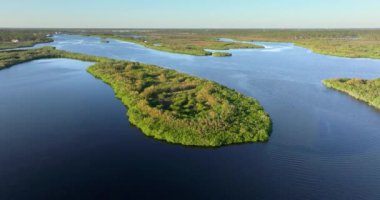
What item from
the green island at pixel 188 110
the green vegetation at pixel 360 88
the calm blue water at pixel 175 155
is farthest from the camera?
the green vegetation at pixel 360 88

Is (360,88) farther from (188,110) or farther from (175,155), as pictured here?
(175,155)

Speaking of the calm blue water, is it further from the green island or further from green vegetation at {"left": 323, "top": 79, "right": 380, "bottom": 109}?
green vegetation at {"left": 323, "top": 79, "right": 380, "bottom": 109}

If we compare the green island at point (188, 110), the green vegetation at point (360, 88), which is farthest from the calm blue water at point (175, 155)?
the green vegetation at point (360, 88)

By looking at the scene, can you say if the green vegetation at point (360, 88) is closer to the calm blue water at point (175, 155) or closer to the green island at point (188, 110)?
the calm blue water at point (175, 155)

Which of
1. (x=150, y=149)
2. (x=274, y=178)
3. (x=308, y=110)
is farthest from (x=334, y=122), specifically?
(x=150, y=149)

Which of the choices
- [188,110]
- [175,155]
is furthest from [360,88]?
[175,155]

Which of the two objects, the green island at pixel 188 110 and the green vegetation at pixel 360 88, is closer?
the green island at pixel 188 110
